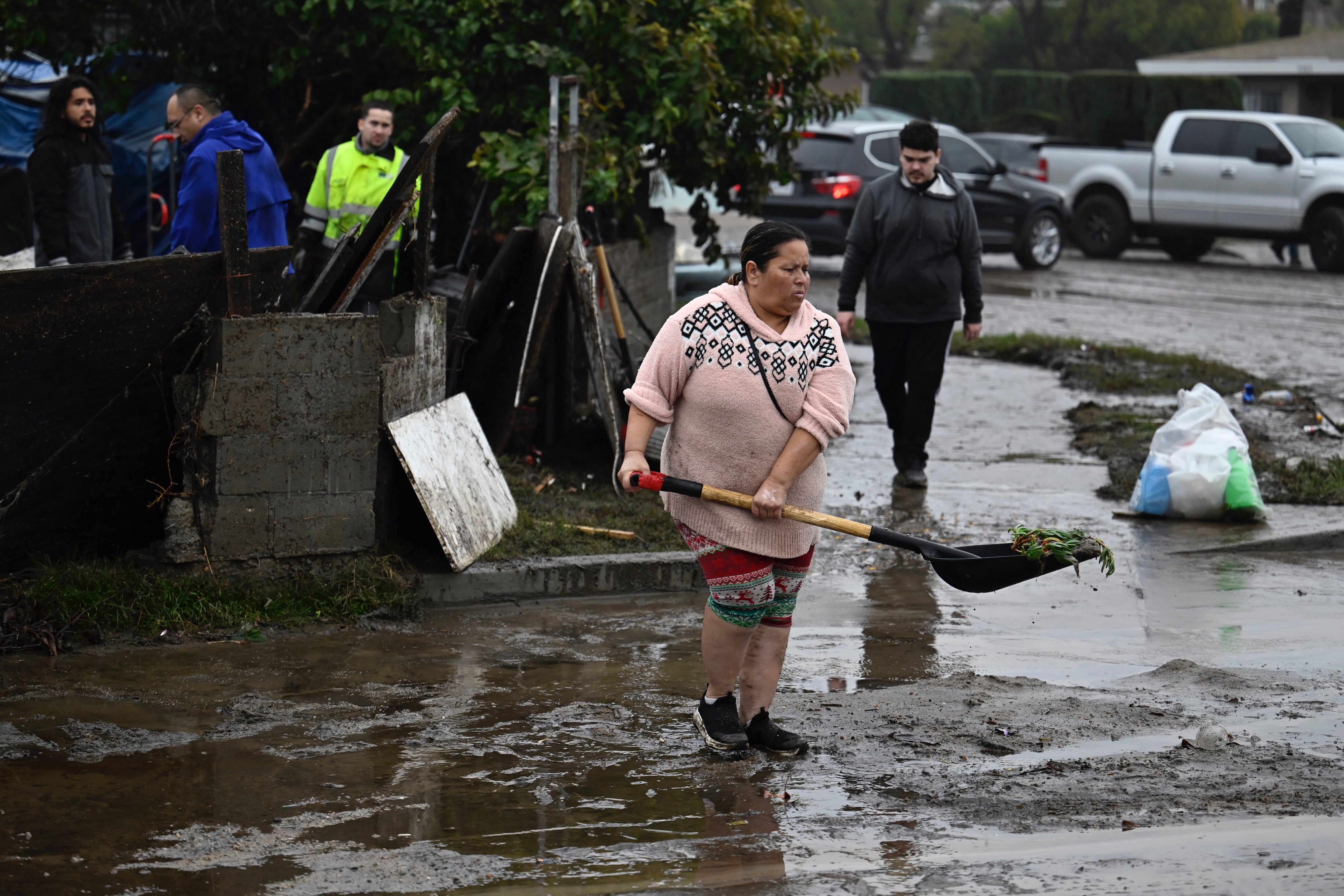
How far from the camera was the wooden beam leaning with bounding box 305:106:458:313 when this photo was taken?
6453mm

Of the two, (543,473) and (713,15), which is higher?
(713,15)

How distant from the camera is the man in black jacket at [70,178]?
26.6 ft

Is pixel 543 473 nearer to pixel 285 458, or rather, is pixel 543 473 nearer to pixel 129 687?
pixel 285 458

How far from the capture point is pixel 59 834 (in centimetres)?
395

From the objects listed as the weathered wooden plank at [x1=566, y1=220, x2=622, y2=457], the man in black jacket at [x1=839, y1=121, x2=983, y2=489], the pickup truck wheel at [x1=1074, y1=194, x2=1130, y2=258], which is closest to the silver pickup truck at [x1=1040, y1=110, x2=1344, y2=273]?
the pickup truck wheel at [x1=1074, y1=194, x2=1130, y2=258]

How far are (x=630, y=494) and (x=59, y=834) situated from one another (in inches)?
161

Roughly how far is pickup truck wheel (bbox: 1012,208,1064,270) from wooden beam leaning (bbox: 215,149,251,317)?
637 inches

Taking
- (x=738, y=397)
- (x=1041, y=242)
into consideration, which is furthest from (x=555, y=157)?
(x=1041, y=242)

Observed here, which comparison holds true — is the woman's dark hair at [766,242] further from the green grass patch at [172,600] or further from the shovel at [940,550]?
the green grass patch at [172,600]

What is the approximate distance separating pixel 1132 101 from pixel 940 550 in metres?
33.4

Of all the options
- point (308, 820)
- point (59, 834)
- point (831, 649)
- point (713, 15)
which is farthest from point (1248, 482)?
point (59, 834)

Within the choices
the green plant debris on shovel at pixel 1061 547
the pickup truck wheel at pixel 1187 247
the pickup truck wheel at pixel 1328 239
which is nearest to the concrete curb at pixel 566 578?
the green plant debris on shovel at pixel 1061 547

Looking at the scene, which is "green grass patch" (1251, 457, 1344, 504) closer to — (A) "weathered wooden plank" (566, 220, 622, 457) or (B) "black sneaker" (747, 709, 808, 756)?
(A) "weathered wooden plank" (566, 220, 622, 457)

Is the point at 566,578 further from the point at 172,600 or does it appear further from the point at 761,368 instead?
the point at 761,368
